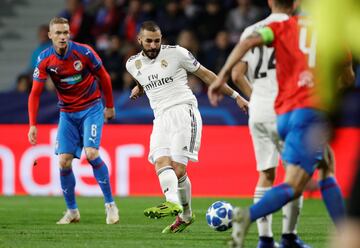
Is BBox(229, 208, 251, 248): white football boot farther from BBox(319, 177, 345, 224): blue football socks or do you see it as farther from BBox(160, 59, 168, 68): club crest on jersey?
BBox(160, 59, 168, 68): club crest on jersey

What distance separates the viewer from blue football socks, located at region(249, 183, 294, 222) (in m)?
5.82

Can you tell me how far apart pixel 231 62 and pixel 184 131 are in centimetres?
350

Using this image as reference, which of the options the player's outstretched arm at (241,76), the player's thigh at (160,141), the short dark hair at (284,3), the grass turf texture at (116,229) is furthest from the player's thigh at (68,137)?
the short dark hair at (284,3)

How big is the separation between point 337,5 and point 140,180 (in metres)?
11.7

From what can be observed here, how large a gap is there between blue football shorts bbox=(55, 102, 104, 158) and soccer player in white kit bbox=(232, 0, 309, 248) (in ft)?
11.7

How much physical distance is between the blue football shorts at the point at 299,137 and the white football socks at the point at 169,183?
2.49 metres

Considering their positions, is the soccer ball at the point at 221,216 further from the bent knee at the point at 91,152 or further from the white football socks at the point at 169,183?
the bent knee at the point at 91,152

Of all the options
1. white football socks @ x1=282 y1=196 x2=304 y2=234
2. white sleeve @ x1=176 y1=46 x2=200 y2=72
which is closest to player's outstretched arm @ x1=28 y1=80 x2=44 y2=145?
white sleeve @ x1=176 y1=46 x2=200 y2=72

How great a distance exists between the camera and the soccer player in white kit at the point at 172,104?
29.8 feet

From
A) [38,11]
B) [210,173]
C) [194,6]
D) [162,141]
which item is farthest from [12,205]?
[38,11]

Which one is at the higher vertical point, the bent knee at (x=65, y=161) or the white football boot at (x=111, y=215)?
the bent knee at (x=65, y=161)

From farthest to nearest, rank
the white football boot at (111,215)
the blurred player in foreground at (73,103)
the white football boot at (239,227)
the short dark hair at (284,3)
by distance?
the blurred player in foreground at (73,103)
the white football boot at (111,215)
the short dark hair at (284,3)
the white football boot at (239,227)

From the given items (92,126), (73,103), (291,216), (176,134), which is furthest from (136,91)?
(291,216)

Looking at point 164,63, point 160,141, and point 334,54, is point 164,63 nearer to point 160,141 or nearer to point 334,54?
point 160,141
